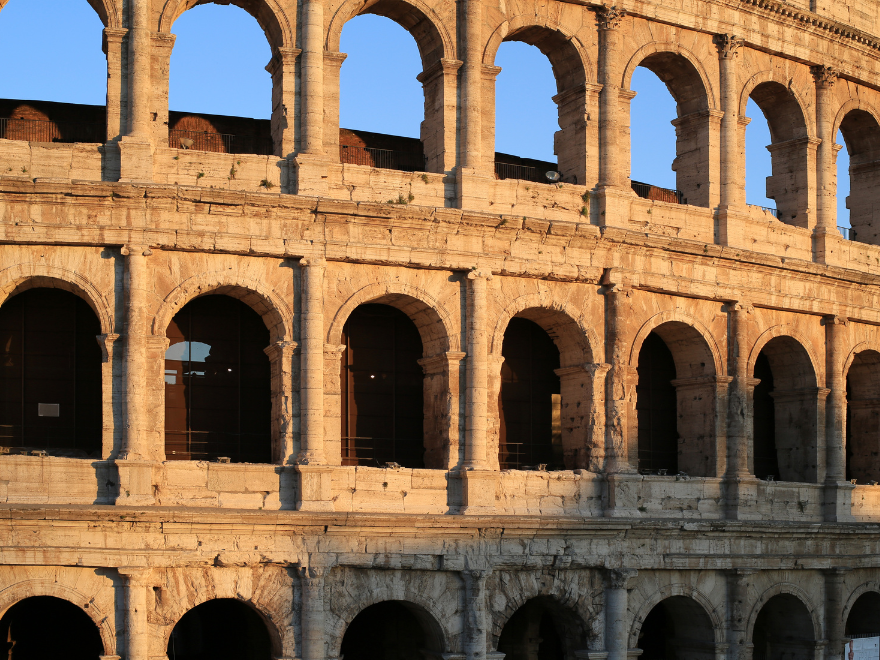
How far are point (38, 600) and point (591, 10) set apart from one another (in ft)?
45.7

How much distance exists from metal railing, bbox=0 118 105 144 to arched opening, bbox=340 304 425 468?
17.9 ft

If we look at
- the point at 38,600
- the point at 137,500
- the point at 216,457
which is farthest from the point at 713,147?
the point at 38,600

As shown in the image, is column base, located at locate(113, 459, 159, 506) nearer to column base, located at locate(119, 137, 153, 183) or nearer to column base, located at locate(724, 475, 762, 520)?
column base, located at locate(119, 137, 153, 183)

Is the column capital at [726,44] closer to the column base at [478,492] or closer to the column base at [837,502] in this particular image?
the column base at [837,502]

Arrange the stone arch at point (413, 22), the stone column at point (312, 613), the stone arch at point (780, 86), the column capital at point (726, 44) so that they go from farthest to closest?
the stone arch at point (780, 86) < the column capital at point (726, 44) < the stone arch at point (413, 22) < the stone column at point (312, 613)

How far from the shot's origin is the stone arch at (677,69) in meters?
24.8

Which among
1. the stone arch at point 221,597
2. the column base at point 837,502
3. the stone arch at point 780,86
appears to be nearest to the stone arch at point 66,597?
the stone arch at point 221,597

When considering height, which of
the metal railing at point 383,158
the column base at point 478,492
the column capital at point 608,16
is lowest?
the column base at point 478,492

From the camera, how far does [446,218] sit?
72.5 ft

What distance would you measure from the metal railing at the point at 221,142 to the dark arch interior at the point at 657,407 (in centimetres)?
790

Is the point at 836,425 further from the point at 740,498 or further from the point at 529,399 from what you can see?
the point at 529,399

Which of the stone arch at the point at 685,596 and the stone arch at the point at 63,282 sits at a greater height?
the stone arch at the point at 63,282

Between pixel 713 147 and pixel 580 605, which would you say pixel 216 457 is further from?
pixel 713 147

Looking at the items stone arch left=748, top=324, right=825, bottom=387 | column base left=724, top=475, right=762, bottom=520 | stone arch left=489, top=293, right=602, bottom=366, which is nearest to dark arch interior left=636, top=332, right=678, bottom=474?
column base left=724, top=475, right=762, bottom=520
